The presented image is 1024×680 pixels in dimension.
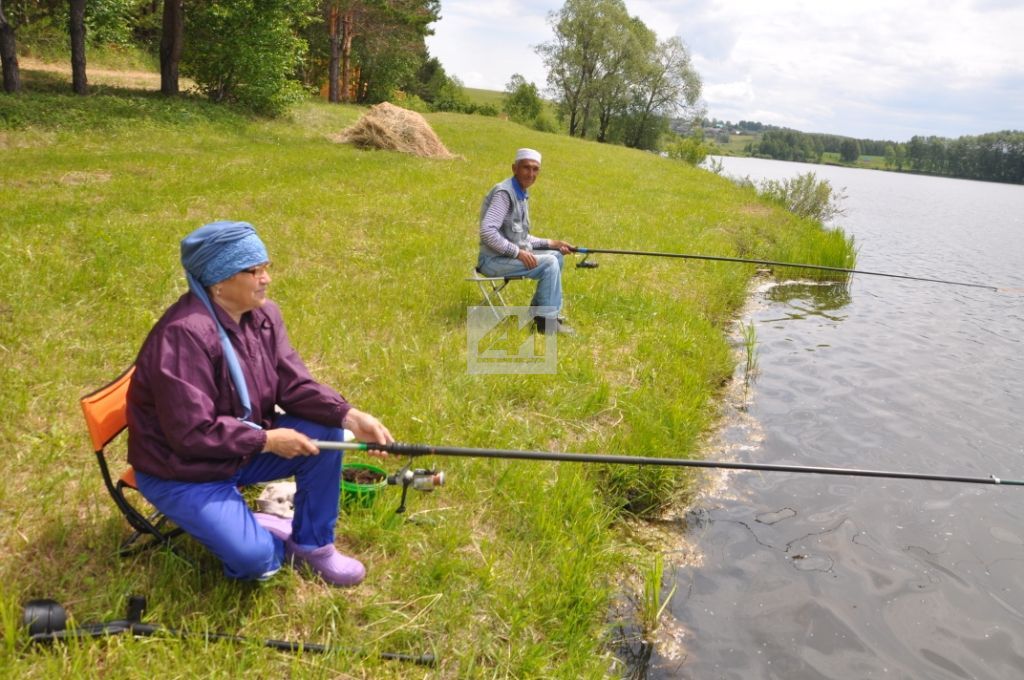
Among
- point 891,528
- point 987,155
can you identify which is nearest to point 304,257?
point 891,528

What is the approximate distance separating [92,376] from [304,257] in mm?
4026

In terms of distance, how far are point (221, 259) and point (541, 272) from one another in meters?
4.63

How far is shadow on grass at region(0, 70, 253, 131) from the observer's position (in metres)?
14.3

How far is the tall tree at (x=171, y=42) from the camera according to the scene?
1914cm

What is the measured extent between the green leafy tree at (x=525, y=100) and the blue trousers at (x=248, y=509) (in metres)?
64.7

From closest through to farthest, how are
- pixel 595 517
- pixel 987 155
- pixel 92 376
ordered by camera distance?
1. pixel 595 517
2. pixel 92 376
3. pixel 987 155

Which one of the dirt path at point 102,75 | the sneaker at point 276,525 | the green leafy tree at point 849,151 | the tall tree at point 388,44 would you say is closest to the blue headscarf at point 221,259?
the sneaker at point 276,525

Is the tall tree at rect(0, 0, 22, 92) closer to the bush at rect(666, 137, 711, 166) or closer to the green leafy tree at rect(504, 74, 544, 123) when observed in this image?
the bush at rect(666, 137, 711, 166)

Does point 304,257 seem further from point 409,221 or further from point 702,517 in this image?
point 702,517

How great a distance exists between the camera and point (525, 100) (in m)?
67.2

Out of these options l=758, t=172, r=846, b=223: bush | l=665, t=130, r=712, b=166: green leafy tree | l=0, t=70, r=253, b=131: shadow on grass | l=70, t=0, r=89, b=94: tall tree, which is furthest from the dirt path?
l=665, t=130, r=712, b=166: green leafy tree

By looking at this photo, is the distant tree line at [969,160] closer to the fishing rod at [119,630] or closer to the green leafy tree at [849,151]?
the green leafy tree at [849,151]

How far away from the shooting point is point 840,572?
4652mm

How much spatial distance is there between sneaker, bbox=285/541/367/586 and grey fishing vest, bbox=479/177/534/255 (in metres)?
4.38
